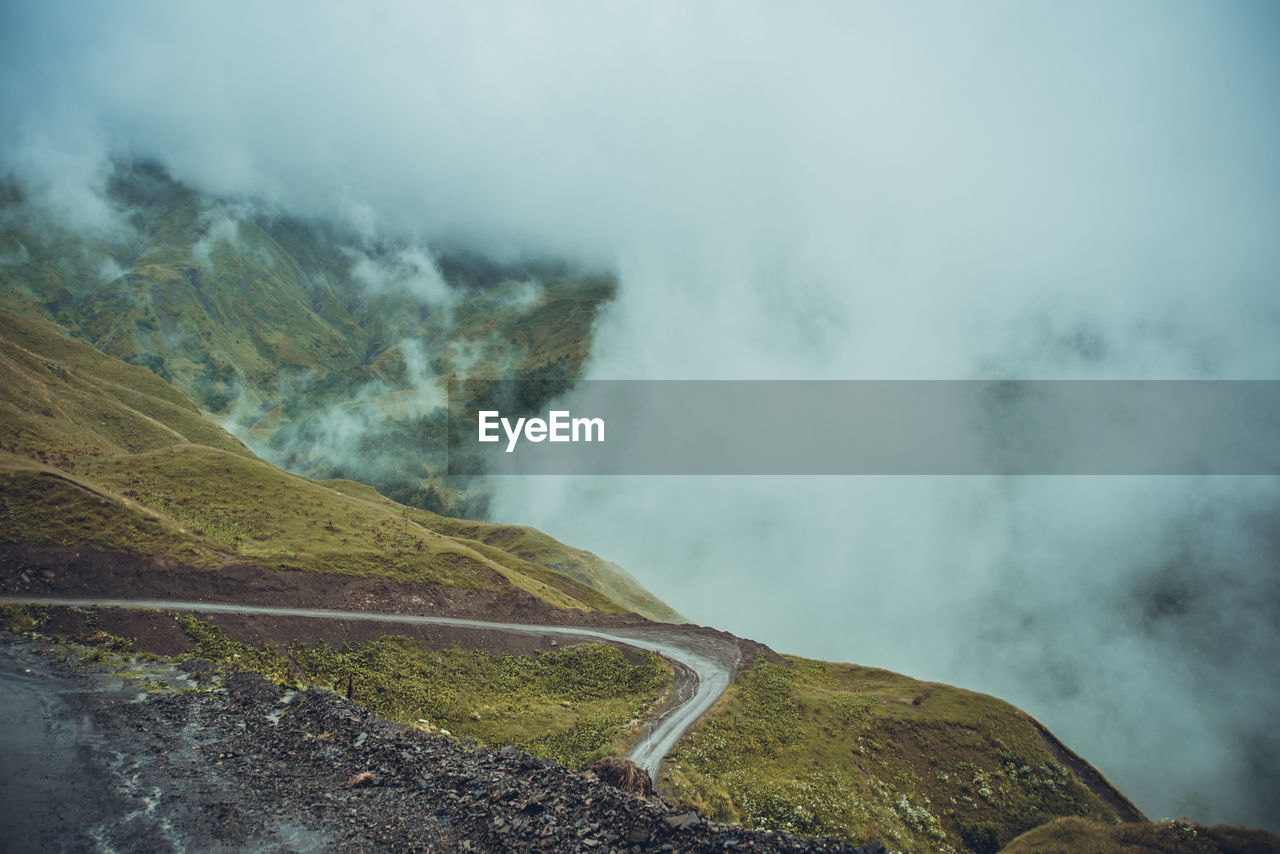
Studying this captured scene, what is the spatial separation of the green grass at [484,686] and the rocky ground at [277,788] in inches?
349

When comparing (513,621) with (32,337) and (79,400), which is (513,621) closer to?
(79,400)

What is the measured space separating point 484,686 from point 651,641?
26.8 metres

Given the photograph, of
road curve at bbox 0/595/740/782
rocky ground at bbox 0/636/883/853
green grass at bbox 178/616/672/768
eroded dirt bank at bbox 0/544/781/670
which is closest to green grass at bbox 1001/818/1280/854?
rocky ground at bbox 0/636/883/853

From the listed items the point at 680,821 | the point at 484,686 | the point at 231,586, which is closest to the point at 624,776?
the point at 680,821

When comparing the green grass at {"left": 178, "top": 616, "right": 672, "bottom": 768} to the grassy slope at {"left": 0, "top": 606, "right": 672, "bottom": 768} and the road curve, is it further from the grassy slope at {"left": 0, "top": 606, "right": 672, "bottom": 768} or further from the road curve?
the road curve

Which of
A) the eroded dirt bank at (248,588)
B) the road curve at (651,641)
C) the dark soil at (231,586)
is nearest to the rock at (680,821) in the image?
the road curve at (651,641)

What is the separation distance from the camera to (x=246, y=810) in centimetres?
2041

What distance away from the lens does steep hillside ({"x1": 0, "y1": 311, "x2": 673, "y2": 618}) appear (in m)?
47.2

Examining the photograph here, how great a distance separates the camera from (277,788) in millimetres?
21859

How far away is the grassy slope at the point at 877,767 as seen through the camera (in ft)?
125

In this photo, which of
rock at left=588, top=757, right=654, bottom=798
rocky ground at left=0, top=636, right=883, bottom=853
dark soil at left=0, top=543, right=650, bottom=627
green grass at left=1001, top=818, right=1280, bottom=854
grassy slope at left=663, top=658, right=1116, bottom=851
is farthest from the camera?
dark soil at left=0, top=543, right=650, bottom=627

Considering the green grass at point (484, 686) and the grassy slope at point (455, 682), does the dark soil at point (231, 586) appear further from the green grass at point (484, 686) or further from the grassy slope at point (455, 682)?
the green grass at point (484, 686)

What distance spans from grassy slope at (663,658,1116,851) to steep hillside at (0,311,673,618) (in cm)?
3421

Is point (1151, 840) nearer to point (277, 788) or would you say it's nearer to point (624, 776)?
point (624, 776)
